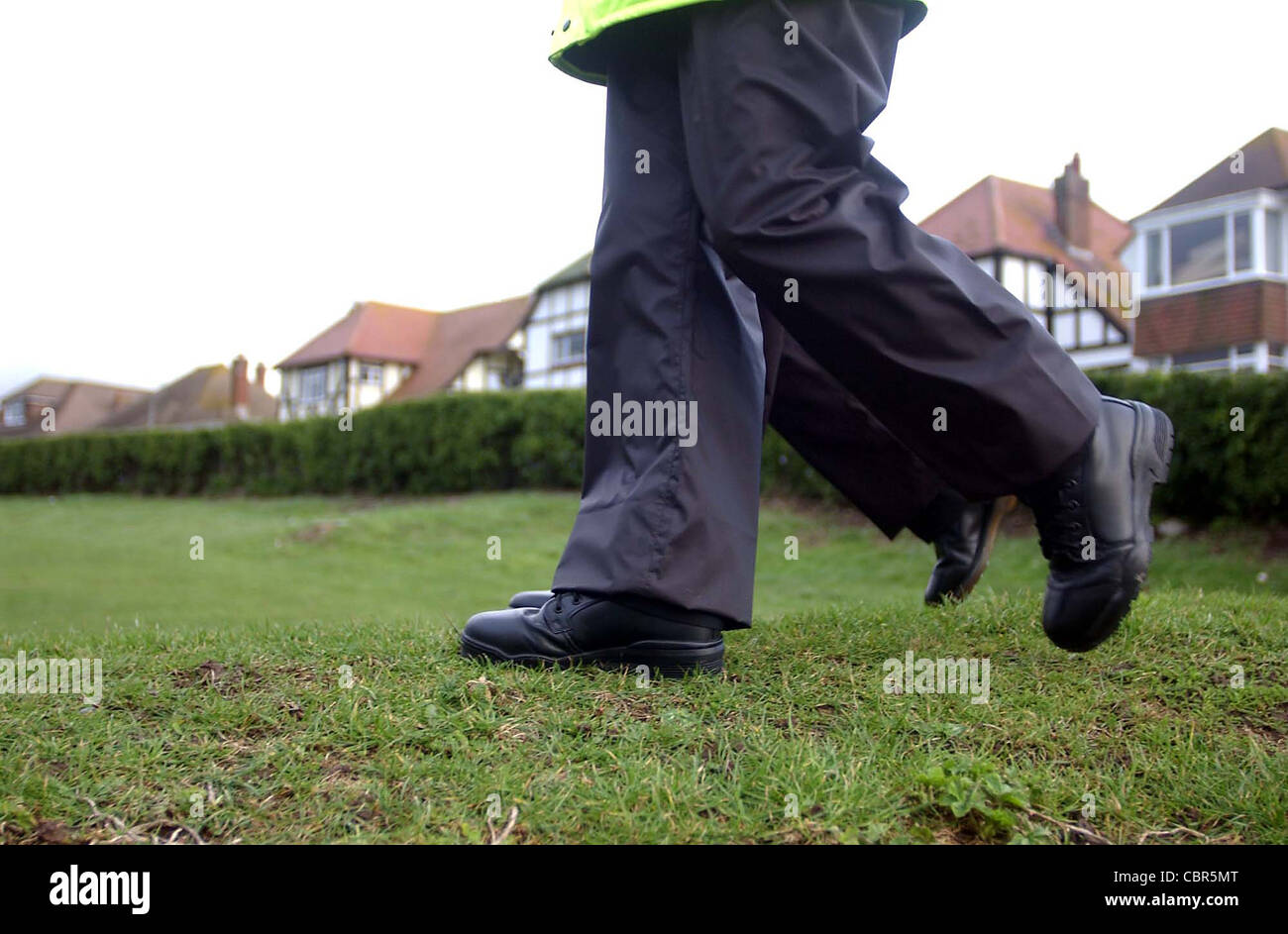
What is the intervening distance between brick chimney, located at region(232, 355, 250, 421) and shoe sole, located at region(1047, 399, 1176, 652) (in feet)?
166

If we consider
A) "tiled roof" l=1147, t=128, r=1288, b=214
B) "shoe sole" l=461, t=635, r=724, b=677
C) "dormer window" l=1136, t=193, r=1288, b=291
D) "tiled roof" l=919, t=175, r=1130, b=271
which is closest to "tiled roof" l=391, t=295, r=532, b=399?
"tiled roof" l=919, t=175, r=1130, b=271

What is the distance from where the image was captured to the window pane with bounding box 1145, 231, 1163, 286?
69.1ft

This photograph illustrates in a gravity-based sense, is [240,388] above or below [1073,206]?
below

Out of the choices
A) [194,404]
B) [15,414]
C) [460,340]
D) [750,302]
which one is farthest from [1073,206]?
[15,414]

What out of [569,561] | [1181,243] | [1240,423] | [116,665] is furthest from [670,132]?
[1181,243]

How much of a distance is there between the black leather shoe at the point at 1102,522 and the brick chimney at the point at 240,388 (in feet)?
166

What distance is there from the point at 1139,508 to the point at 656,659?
3.26ft

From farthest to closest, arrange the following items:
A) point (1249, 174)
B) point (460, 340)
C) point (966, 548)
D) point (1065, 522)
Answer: point (460, 340) < point (1249, 174) < point (966, 548) < point (1065, 522)

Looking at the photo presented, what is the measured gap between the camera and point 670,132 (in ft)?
7.08

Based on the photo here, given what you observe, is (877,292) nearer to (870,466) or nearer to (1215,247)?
(870,466)

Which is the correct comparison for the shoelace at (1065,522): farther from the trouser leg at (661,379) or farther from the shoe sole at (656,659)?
the shoe sole at (656,659)

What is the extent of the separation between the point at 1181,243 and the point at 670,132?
21.9 meters

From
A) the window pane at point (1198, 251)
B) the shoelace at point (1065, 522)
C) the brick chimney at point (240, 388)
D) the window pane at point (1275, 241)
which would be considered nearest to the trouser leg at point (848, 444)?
the shoelace at point (1065, 522)

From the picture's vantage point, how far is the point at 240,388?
161ft
